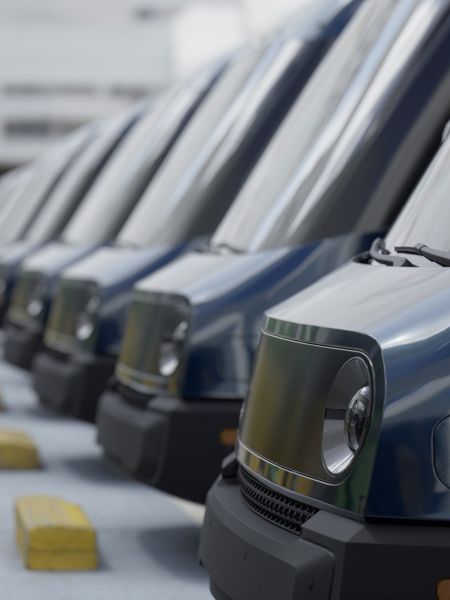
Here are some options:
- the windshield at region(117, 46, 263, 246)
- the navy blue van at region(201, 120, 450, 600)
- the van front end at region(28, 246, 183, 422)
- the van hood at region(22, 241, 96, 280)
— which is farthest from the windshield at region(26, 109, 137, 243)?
the navy blue van at region(201, 120, 450, 600)

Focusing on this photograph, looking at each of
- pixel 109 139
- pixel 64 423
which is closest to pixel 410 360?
pixel 64 423

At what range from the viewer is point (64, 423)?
Result: 938cm

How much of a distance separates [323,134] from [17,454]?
8.36ft

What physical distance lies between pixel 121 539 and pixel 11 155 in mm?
83635

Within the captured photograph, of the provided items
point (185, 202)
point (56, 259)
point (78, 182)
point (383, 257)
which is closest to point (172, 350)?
point (383, 257)

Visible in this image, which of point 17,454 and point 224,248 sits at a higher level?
point 224,248

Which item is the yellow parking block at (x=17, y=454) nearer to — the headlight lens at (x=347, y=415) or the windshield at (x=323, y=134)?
the windshield at (x=323, y=134)

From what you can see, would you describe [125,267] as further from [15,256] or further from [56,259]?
[15,256]

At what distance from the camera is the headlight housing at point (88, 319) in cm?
729

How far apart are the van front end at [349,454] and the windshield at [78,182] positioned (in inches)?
323

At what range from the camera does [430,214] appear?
389cm

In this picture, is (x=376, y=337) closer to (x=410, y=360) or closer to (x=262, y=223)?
(x=410, y=360)

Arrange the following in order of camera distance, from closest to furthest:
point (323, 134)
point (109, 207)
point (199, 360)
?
point (199, 360) < point (323, 134) < point (109, 207)

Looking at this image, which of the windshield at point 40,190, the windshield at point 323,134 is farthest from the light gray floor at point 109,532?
the windshield at point 40,190
